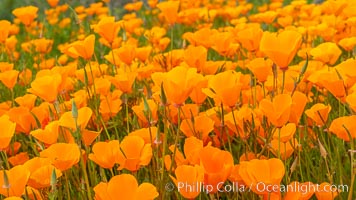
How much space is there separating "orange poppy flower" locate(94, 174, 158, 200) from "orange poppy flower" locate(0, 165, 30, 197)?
23 cm

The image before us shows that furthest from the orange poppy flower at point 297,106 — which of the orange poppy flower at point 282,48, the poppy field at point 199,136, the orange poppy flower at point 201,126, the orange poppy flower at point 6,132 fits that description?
the orange poppy flower at point 6,132

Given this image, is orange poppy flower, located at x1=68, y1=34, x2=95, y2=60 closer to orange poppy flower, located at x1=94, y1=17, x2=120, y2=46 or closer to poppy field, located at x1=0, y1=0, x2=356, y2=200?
poppy field, located at x1=0, y1=0, x2=356, y2=200

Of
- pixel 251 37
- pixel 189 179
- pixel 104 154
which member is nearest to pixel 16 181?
pixel 104 154

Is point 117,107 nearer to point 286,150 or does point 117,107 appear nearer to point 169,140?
point 169,140

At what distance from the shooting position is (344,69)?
186cm

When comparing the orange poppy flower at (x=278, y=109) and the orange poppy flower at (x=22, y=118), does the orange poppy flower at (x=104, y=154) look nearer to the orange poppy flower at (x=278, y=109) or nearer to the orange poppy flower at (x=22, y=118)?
the orange poppy flower at (x=278, y=109)

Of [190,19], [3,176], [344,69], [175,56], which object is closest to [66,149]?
[3,176]

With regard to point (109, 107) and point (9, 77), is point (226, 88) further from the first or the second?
point (9, 77)

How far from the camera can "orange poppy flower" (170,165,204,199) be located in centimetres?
146

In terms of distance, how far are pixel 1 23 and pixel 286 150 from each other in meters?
1.94

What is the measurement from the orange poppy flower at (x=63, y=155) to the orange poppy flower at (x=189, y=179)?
30 cm

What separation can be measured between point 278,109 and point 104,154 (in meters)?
0.48

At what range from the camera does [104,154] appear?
166 cm

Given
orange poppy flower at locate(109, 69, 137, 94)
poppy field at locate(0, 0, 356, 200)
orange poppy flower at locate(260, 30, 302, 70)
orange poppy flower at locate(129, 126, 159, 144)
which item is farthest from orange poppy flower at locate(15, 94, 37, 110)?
orange poppy flower at locate(260, 30, 302, 70)
